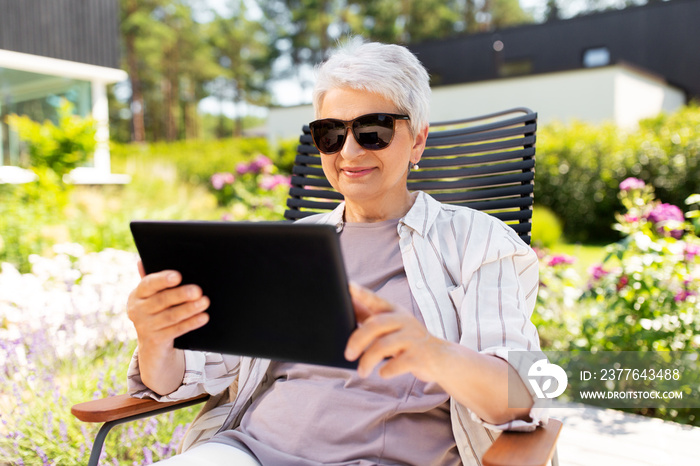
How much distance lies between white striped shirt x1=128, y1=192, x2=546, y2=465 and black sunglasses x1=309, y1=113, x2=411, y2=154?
241mm

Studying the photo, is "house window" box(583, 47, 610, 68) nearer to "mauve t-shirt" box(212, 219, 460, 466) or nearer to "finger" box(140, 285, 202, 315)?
"mauve t-shirt" box(212, 219, 460, 466)

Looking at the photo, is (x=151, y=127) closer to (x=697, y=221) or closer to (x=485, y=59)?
(x=485, y=59)

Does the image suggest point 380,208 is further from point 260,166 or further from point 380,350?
point 260,166

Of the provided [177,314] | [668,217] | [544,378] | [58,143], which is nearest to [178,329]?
[177,314]

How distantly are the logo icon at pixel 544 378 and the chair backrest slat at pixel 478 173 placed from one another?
83 centimetres

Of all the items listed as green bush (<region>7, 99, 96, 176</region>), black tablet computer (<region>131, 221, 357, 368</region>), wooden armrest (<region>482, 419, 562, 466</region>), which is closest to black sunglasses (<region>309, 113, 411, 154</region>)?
black tablet computer (<region>131, 221, 357, 368</region>)

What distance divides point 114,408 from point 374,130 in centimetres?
102

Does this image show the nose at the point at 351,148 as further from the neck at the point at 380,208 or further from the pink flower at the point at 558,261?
the pink flower at the point at 558,261

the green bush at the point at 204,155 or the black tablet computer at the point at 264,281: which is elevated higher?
the green bush at the point at 204,155

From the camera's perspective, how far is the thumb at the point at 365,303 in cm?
100

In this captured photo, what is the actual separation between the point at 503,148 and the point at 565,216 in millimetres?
8586

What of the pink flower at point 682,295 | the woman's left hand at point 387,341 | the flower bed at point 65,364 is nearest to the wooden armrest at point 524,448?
the woman's left hand at point 387,341

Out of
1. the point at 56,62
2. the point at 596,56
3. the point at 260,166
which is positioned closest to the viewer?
the point at 260,166

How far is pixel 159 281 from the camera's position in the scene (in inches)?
45.3
